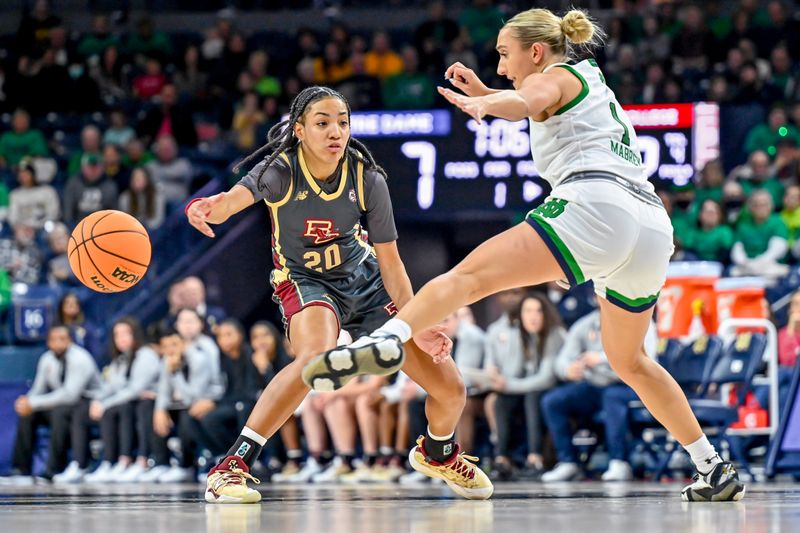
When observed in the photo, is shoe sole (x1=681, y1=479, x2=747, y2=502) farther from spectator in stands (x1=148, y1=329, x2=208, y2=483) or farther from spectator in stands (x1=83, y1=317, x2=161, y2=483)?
spectator in stands (x1=83, y1=317, x2=161, y2=483)

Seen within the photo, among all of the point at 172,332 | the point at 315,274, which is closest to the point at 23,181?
the point at 172,332

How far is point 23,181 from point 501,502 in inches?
414

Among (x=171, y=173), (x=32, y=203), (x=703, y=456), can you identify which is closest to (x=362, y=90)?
(x=171, y=173)

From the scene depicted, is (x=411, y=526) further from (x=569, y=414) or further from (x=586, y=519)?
(x=569, y=414)

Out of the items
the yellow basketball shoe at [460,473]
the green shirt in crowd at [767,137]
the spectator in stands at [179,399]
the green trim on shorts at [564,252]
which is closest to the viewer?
the green trim on shorts at [564,252]

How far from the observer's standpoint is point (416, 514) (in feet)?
15.9

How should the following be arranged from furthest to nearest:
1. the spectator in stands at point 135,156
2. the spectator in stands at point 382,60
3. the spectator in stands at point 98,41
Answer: the spectator in stands at point 98,41 → the spectator in stands at point 382,60 → the spectator in stands at point 135,156

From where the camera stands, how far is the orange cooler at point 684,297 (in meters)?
10.8

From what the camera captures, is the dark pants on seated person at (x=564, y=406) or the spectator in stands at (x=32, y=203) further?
the spectator in stands at (x=32, y=203)

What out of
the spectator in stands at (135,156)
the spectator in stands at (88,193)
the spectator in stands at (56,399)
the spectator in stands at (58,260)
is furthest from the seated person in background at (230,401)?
the spectator in stands at (135,156)

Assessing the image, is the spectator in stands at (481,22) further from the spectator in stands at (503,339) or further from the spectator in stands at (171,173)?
the spectator in stands at (503,339)

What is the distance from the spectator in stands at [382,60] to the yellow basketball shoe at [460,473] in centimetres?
1067

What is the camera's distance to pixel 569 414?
975cm

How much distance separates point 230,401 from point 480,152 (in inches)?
148
